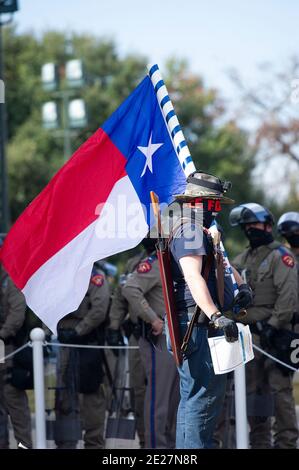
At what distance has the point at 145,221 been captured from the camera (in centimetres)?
680

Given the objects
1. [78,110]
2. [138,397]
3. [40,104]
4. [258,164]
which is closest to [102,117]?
[40,104]

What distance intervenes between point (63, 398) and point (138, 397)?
26.4 inches

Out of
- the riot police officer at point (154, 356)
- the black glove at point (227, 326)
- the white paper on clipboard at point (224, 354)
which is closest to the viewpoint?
the black glove at point (227, 326)

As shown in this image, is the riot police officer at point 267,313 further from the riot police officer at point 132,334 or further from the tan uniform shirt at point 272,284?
the riot police officer at point 132,334

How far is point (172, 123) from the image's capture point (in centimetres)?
675

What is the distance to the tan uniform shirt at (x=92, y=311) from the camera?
882 centimetres

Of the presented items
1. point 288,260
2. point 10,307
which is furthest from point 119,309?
point 288,260

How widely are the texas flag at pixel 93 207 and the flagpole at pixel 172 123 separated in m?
0.13

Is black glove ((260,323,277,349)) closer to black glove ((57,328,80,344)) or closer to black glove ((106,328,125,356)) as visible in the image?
black glove ((106,328,125,356))

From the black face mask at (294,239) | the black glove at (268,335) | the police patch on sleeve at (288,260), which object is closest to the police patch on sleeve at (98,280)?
the black glove at (268,335)

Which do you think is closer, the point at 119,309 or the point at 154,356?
the point at 154,356

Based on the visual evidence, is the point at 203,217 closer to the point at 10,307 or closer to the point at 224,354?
the point at 224,354

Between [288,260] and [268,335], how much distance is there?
0.66 meters
